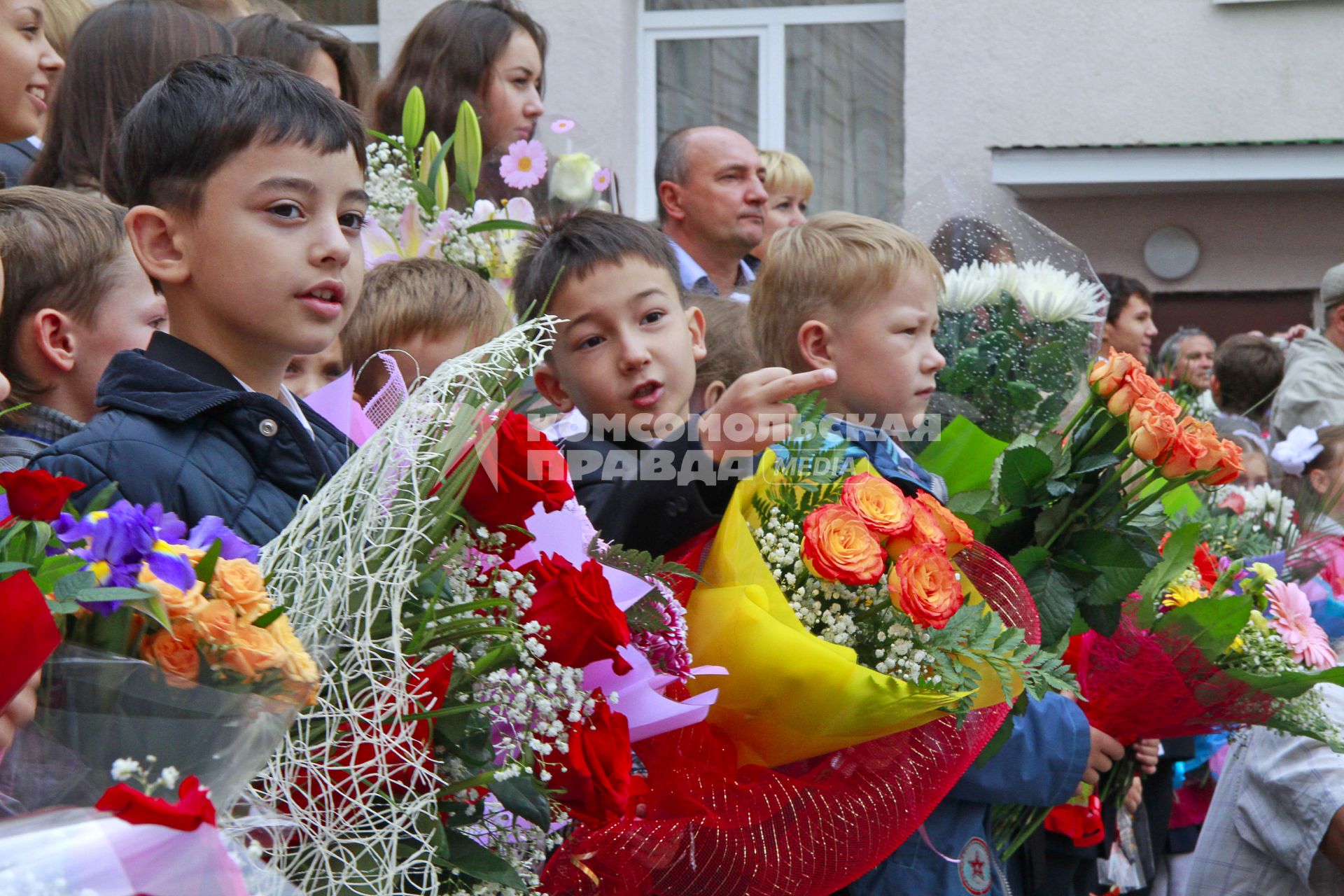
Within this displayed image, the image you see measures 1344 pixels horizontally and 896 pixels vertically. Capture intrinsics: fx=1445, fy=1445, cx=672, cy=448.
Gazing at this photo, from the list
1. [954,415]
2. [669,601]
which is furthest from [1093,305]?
[669,601]

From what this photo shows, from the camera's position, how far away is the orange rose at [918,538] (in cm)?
215

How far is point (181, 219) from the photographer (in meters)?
2.02

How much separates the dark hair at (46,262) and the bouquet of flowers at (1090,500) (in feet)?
5.22

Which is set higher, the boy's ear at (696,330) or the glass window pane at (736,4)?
the glass window pane at (736,4)

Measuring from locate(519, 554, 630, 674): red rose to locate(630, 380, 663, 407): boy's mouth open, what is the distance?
96 cm

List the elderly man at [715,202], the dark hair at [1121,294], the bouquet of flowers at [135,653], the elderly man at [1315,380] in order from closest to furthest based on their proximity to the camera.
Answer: the bouquet of flowers at [135,653], the elderly man at [715,202], the elderly man at [1315,380], the dark hair at [1121,294]

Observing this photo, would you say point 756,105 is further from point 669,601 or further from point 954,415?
point 669,601

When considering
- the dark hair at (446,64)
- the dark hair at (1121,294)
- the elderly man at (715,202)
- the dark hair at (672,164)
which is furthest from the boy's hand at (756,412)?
the dark hair at (1121,294)

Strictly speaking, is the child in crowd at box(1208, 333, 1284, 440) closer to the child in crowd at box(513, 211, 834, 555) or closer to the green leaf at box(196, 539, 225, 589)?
the child in crowd at box(513, 211, 834, 555)

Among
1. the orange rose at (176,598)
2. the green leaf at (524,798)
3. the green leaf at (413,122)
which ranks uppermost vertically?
the green leaf at (413,122)

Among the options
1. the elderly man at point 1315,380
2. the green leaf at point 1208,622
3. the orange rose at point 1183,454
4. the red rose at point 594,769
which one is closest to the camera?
the red rose at point 594,769

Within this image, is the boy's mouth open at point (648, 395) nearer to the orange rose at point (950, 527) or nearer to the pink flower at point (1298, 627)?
the orange rose at point (950, 527)

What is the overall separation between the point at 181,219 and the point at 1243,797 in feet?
9.57

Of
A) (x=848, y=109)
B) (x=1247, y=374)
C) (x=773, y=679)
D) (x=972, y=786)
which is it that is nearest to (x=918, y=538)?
(x=773, y=679)
